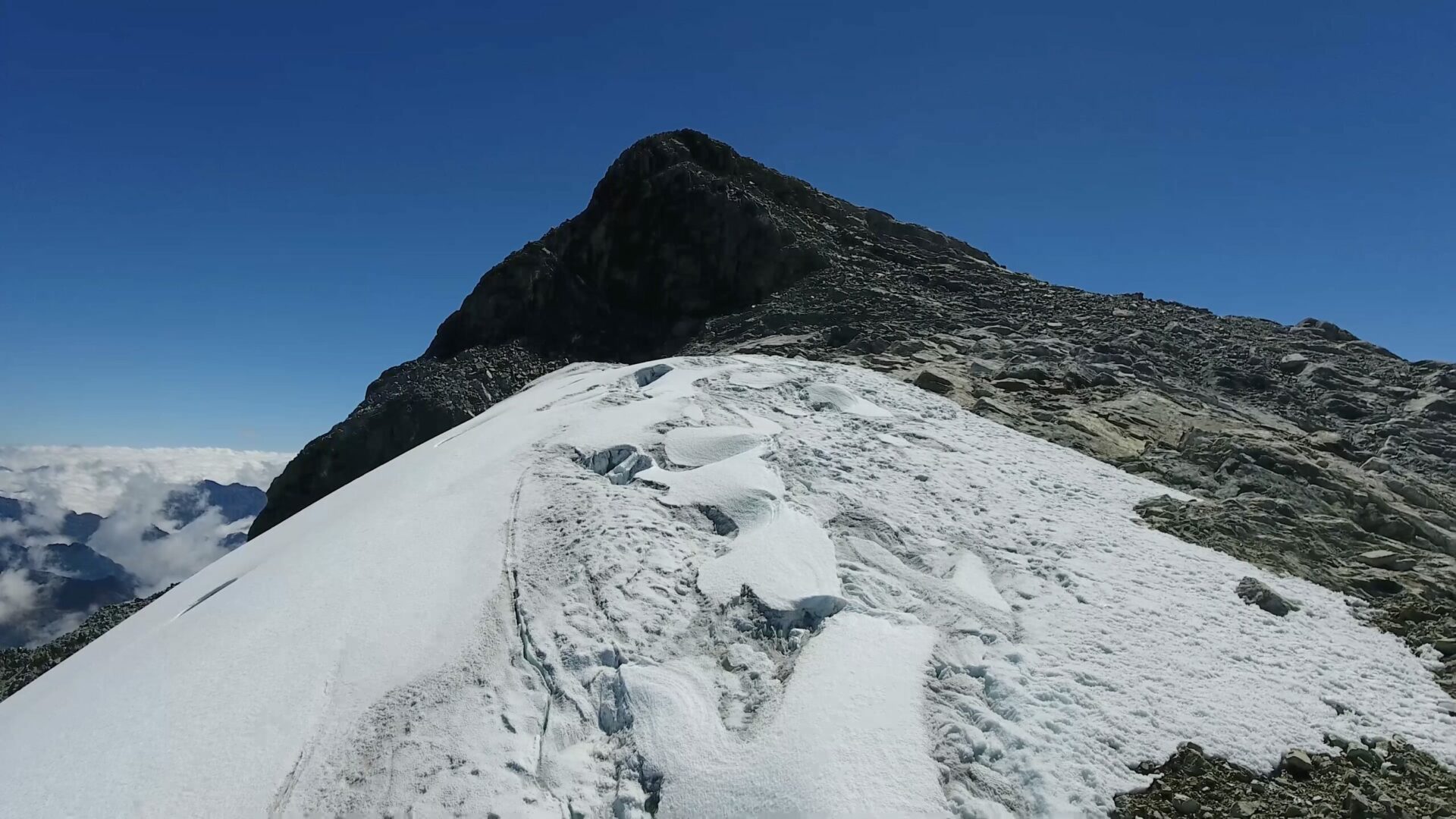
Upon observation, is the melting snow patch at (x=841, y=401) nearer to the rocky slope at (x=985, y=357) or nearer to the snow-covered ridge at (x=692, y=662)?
the snow-covered ridge at (x=692, y=662)

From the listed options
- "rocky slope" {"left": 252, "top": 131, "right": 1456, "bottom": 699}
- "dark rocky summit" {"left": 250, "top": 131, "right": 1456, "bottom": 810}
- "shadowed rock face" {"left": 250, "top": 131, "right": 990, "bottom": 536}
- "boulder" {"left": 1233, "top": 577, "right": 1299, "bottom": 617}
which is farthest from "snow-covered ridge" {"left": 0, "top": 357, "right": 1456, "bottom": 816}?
"shadowed rock face" {"left": 250, "top": 131, "right": 990, "bottom": 536}

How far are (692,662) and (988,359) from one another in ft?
64.5

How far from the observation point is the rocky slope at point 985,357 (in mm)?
12516

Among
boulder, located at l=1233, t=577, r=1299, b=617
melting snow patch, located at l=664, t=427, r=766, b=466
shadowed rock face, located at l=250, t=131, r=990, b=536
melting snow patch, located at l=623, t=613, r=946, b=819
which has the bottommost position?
melting snow patch, located at l=623, t=613, r=946, b=819

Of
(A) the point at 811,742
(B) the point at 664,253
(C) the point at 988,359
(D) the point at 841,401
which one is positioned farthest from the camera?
(B) the point at 664,253

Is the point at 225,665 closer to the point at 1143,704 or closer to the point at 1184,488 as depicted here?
the point at 1143,704

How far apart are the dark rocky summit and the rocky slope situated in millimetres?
88

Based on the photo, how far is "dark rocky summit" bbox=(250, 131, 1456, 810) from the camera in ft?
40.6

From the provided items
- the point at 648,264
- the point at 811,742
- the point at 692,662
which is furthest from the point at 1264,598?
the point at 648,264

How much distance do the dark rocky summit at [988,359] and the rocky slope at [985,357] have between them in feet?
0.29

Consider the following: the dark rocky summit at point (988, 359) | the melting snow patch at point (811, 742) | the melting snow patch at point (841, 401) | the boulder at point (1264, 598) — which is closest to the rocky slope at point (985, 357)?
the dark rocky summit at point (988, 359)

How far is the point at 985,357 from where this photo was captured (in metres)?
23.9

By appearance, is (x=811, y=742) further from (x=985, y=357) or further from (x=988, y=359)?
(x=985, y=357)

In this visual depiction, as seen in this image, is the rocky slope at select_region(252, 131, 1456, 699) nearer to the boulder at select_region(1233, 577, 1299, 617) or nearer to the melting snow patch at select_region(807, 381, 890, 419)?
the boulder at select_region(1233, 577, 1299, 617)
